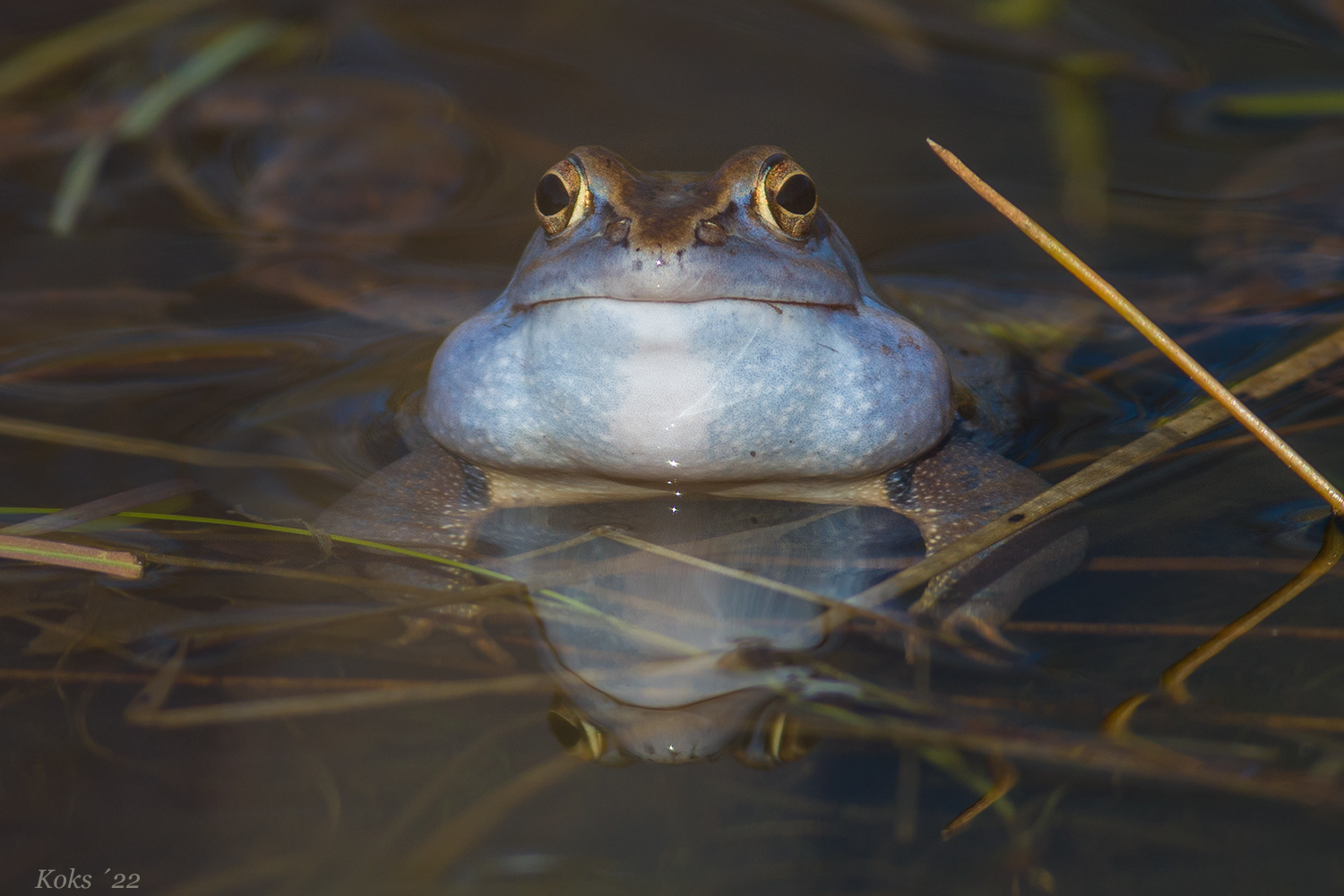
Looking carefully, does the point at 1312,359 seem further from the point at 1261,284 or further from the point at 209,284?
the point at 209,284

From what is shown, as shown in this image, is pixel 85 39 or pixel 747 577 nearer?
pixel 747 577

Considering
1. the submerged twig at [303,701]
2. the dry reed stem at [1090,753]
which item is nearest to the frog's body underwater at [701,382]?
the dry reed stem at [1090,753]

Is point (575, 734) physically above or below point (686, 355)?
below

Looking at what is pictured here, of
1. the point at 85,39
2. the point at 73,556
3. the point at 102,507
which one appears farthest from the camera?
the point at 85,39

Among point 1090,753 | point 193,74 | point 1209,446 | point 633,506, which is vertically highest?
point 193,74

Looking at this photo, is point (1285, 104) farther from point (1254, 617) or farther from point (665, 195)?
point (665, 195)

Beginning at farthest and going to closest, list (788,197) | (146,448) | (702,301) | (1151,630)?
(146,448) → (788,197) → (702,301) → (1151,630)

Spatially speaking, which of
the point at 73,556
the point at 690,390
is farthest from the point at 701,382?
the point at 73,556

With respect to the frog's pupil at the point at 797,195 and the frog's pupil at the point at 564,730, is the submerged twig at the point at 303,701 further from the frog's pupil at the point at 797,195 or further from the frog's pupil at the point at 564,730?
the frog's pupil at the point at 797,195
